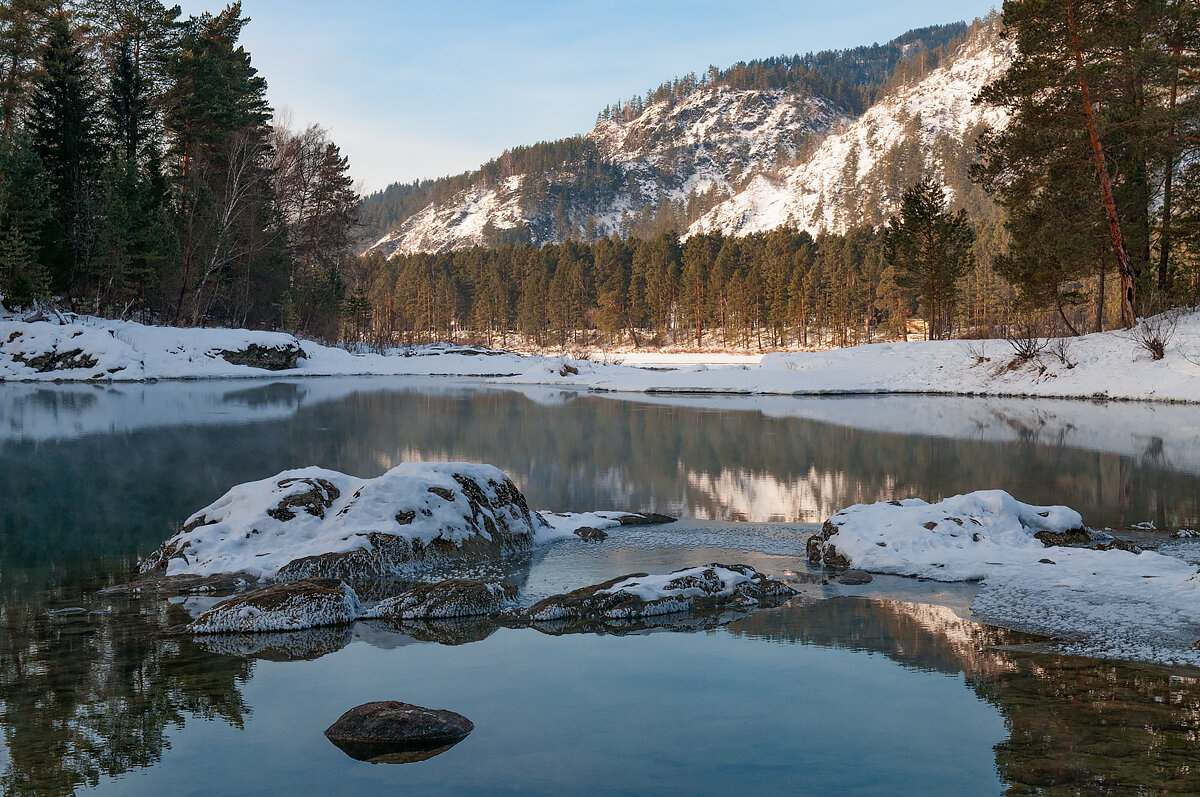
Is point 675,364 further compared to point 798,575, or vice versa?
point 675,364

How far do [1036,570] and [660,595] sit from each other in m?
3.84

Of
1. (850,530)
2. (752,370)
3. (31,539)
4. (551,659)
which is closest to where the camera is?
(551,659)

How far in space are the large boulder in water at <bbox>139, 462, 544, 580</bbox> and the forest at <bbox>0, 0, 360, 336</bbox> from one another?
36.0 metres

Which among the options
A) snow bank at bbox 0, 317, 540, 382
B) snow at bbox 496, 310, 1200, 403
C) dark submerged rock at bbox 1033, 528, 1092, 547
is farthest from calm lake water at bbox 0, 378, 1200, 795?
snow bank at bbox 0, 317, 540, 382

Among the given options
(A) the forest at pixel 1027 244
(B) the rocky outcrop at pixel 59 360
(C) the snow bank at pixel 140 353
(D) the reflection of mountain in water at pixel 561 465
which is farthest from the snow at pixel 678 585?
(B) the rocky outcrop at pixel 59 360

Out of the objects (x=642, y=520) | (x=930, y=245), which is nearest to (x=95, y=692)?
(x=642, y=520)

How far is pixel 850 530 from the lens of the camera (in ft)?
30.5

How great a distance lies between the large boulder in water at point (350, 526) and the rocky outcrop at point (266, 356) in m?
39.3

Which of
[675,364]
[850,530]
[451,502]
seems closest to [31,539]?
[451,502]

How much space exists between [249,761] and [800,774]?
2824mm

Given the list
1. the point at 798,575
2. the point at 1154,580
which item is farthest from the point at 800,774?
the point at 1154,580

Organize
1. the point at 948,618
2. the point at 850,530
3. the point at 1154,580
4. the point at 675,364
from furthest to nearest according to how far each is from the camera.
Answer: the point at 675,364 < the point at 850,530 < the point at 1154,580 < the point at 948,618

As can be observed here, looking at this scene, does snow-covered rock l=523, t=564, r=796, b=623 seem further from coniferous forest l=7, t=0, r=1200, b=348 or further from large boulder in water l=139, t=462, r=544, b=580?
coniferous forest l=7, t=0, r=1200, b=348

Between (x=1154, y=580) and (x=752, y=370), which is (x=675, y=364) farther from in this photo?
(x=1154, y=580)
